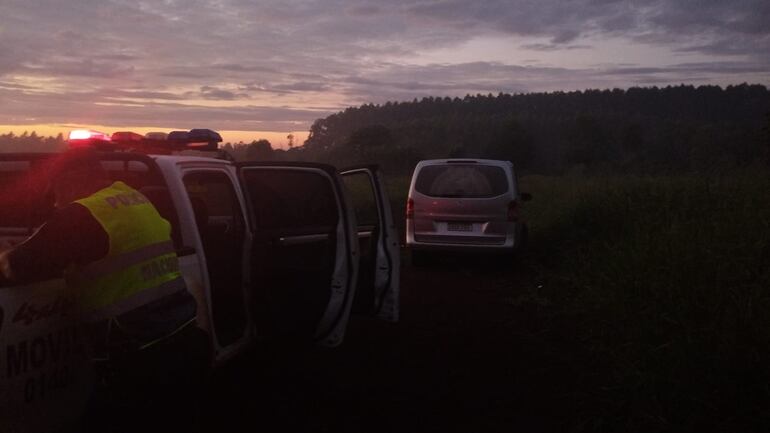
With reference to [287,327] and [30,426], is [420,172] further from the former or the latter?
[30,426]

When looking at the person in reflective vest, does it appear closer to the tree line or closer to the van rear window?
the van rear window

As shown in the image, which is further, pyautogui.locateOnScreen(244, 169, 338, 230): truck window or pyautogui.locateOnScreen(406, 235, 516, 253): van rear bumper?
pyautogui.locateOnScreen(406, 235, 516, 253): van rear bumper

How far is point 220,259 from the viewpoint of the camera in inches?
181

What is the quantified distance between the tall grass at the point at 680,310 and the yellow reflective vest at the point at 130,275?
2702 mm

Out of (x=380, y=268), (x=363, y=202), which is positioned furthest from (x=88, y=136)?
(x=363, y=202)

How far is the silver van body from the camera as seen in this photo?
10016 mm

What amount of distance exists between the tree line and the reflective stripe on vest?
39643 millimetres

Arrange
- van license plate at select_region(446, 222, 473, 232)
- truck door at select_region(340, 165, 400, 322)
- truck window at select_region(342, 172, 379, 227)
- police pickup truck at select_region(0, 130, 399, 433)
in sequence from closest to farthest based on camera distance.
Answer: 1. police pickup truck at select_region(0, 130, 399, 433)
2. truck door at select_region(340, 165, 400, 322)
3. van license plate at select_region(446, 222, 473, 232)
4. truck window at select_region(342, 172, 379, 227)

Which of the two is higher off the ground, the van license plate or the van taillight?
the van taillight

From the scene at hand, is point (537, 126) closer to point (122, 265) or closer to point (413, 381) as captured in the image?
point (413, 381)

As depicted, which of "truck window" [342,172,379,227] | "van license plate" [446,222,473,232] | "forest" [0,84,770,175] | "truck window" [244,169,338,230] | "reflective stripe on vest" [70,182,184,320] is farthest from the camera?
"forest" [0,84,770,175]

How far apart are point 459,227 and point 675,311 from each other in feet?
16.9

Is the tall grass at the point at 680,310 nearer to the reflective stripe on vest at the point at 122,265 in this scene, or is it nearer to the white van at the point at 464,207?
the white van at the point at 464,207

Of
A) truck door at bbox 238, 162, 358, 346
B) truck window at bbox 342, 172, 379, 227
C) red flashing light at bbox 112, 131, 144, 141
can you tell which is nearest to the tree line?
truck window at bbox 342, 172, 379, 227
